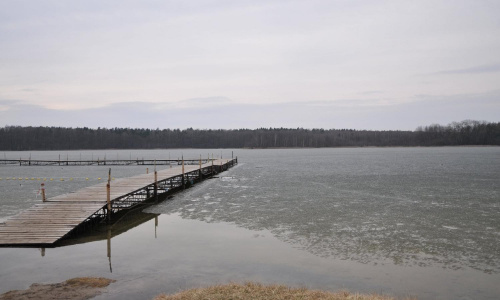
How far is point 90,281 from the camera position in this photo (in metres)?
9.77

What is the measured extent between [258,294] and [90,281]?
165 inches

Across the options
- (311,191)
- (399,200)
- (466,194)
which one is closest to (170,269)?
(399,200)

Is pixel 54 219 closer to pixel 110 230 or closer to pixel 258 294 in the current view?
pixel 110 230

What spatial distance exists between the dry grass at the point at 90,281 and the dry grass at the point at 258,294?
5.96ft

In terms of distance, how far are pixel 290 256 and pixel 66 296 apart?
20.2 ft

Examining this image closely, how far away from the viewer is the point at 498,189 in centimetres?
2828

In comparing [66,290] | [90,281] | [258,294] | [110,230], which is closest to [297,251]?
[258,294]

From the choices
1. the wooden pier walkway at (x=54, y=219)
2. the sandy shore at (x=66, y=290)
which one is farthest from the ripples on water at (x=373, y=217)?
the sandy shore at (x=66, y=290)

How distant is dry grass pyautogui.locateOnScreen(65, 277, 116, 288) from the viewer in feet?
31.3

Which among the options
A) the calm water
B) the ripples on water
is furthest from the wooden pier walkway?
the ripples on water

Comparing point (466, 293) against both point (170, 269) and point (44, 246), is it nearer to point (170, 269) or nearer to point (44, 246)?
point (170, 269)

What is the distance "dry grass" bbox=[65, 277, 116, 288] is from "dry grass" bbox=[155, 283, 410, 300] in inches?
71.5

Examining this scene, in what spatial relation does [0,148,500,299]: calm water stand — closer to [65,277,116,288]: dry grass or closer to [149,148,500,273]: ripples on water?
[149,148,500,273]: ripples on water

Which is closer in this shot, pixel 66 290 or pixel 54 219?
pixel 66 290
